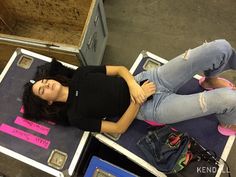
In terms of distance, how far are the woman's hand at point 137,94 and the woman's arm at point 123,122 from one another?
0.03 m

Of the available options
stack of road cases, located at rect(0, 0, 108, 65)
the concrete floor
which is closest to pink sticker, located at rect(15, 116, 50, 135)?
stack of road cases, located at rect(0, 0, 108, 65)

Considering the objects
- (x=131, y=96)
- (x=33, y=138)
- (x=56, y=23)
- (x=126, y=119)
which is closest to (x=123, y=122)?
(x=126, y=119)

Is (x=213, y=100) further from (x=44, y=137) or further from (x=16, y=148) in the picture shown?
(x=16, y=148)

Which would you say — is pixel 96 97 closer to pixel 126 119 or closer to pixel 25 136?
pixel 126 119

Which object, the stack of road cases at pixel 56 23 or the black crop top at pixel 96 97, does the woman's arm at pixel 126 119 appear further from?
the stack of road cases at pixel 56 23

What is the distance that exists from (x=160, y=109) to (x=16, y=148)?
2.69 feet

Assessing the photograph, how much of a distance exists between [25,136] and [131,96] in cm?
64

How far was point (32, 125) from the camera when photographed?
1689 mm

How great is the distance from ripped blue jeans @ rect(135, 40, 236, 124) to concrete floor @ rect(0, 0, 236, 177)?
29.5 inches

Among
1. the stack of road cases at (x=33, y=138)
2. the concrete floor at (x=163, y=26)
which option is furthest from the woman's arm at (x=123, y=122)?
the concrete floor at (x=163, y=26)

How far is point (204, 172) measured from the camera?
1.47 meters

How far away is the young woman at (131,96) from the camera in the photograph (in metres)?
1.52

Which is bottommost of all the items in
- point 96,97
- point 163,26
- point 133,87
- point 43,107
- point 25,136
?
point 25,136

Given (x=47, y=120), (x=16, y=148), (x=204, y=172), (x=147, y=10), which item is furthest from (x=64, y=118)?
(x=147, y=10)
